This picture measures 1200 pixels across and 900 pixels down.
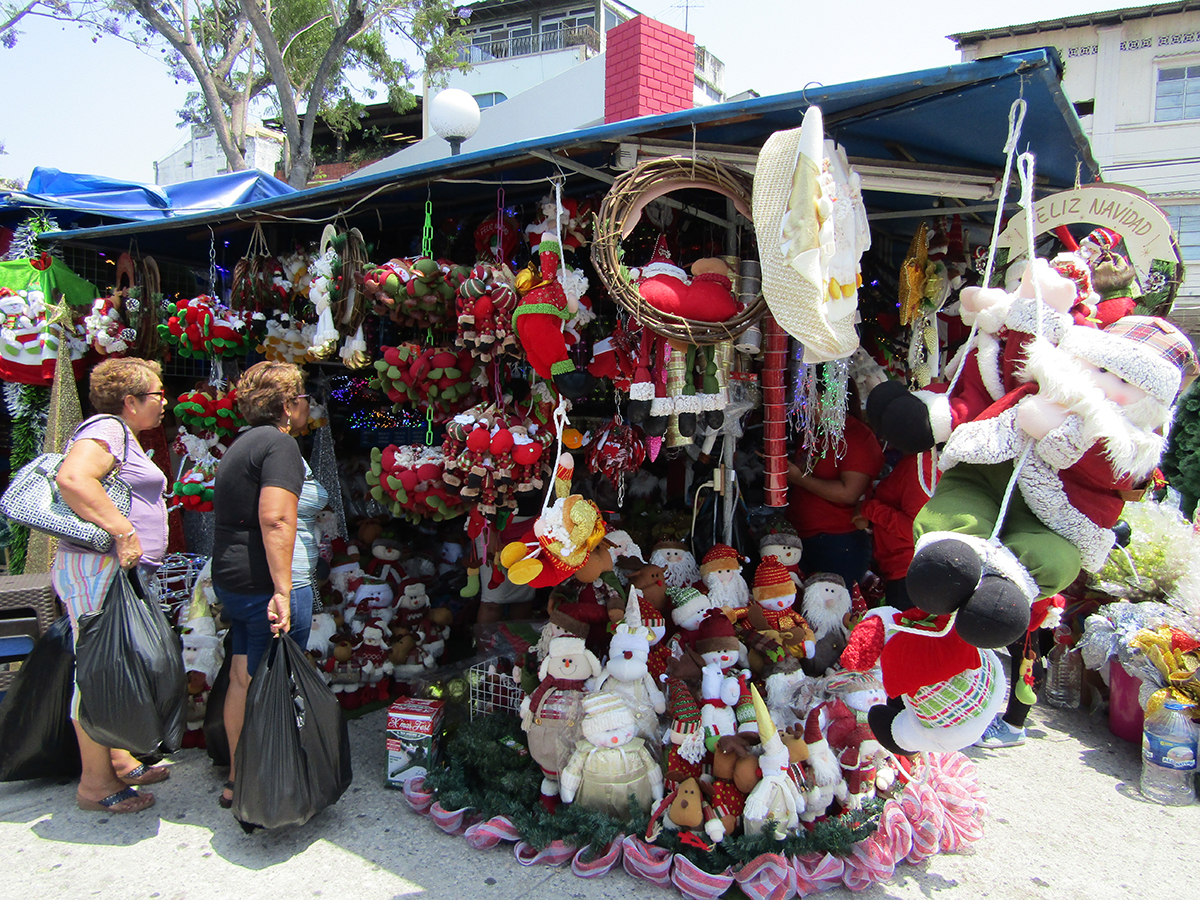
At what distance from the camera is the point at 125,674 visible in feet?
9.25

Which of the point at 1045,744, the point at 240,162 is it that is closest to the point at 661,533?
the point at 1045,744

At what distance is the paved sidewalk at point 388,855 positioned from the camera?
2.64m

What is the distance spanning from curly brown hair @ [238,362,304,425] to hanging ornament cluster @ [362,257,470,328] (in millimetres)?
581

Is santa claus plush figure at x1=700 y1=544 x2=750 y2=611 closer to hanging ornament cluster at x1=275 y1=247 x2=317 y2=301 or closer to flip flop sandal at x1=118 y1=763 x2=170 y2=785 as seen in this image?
flip flop sandal at x1=118 y1=763 x2=170 y2=785

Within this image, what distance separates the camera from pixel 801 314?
2.21 meters

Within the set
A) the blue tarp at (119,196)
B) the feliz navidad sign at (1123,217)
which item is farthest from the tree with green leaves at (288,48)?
the feliz navidad sign at (1123,217)

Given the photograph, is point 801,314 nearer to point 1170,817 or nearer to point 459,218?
point 459,218

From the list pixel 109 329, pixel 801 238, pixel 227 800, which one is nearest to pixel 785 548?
pixel 801 238

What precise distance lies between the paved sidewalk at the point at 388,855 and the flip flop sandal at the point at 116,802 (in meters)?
0.03

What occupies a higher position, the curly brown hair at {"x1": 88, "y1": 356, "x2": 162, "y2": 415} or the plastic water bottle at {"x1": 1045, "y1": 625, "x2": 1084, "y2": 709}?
the curly brown hair at {"x1": 88, "y1": 356, "x2": 162, "y2": 415}

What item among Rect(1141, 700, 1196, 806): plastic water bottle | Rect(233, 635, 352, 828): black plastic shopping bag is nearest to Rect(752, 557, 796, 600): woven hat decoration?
Rect(1141, 700, 1196, 806): plastic water bottle

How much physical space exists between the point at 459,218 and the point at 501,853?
10.6ft

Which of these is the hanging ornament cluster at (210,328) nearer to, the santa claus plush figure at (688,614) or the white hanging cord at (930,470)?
the santa claus plush figure at (688,614)

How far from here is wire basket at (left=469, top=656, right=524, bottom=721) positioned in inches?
136
